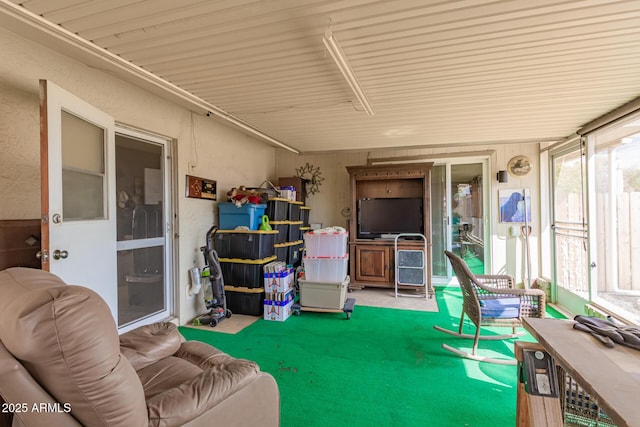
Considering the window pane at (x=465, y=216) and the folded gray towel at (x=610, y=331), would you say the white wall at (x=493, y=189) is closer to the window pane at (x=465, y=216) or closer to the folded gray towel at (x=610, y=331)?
the window pane at (x=465, y=216)

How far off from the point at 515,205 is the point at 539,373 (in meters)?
4.33

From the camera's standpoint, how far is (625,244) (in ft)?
10.6

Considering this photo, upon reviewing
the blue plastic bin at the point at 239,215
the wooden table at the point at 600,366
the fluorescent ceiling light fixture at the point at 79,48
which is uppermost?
the fluorescent ceiling light fixture at the point at 79,48

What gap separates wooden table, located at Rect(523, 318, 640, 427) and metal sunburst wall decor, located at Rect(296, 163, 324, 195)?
4.75 m

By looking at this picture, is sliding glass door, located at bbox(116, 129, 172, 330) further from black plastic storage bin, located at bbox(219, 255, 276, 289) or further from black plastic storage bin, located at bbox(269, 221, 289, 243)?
black plastic storage bin, located at bbox(269, 221, 289, 243)

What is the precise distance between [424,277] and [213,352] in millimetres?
3851

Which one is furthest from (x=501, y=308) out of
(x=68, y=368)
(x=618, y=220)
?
(x=68, y=368)

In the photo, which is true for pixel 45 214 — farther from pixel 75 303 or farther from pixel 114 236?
pixel 75 303

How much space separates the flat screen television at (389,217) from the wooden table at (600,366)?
382cm

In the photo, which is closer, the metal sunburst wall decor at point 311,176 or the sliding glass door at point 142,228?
the sliding glass door at point 142,228

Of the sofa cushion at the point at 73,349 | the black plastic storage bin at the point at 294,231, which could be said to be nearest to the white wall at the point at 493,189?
the black plastic storage bin at the point at 294,231

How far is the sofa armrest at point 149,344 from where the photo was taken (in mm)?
1613

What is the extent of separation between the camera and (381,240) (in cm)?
516

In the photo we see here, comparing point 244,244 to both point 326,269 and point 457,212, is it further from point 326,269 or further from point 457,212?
point 457,212
